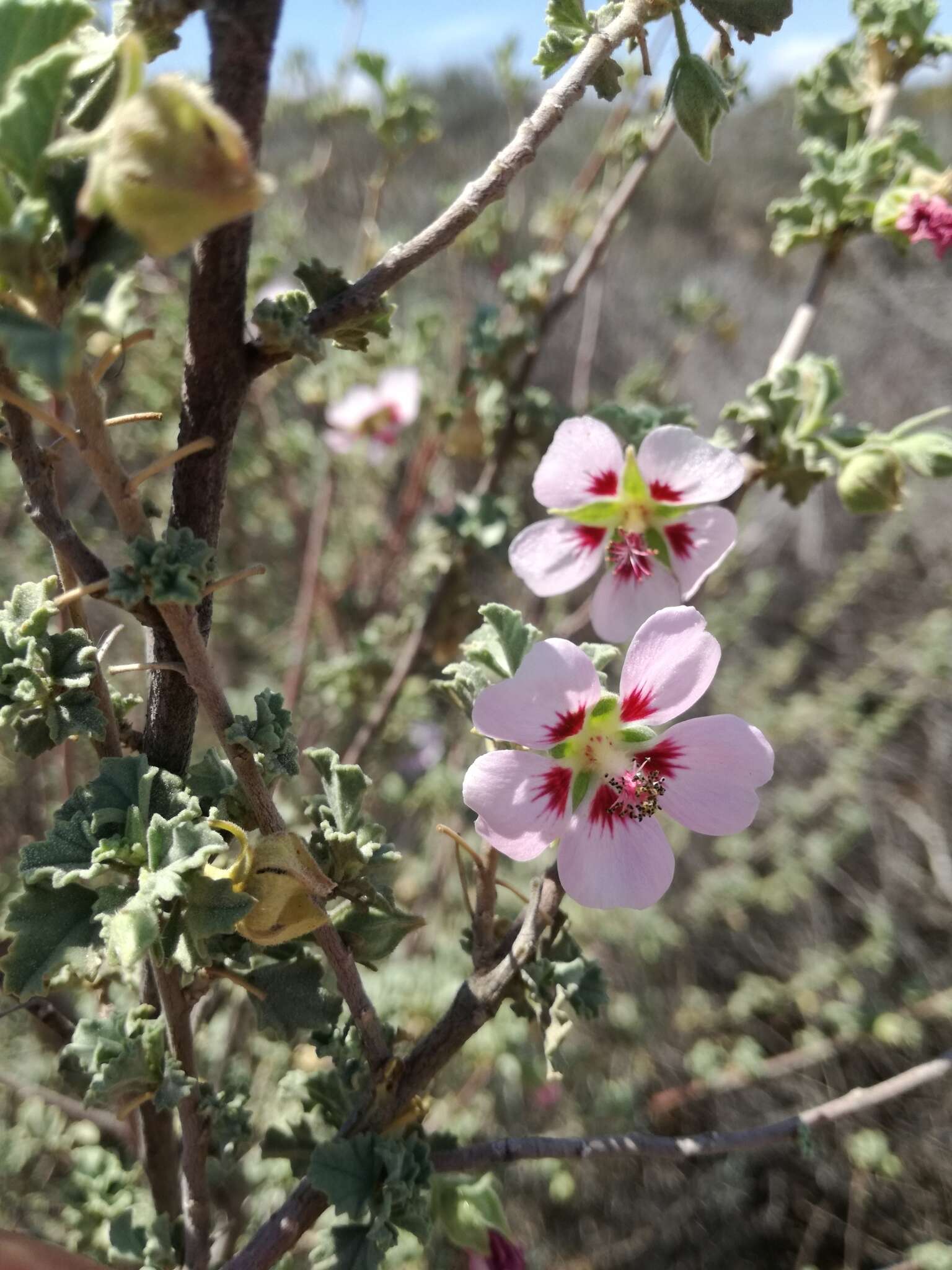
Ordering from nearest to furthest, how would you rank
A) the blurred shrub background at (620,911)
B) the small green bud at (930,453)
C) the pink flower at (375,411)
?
the small green bud at (930,453)
the blurred shrub background at (620,911)
the pink flower at (375,411)

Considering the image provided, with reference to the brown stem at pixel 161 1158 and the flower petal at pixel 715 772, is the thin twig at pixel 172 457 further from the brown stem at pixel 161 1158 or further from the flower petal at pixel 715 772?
the brown stem at pixel 161 1158

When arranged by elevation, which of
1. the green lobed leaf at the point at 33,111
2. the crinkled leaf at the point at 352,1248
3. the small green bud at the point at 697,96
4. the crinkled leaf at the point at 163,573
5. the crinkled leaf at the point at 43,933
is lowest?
the crinkled leaf at the point at 352,1248

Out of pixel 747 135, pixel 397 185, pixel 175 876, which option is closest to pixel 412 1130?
pixel 175 876

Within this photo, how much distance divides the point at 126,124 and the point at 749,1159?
2.87 m

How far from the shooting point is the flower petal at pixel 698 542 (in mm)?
1001

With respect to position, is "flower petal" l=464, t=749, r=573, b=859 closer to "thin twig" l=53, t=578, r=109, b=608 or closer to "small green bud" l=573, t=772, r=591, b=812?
"small green bud" l=573, t=772, r=591, b=812

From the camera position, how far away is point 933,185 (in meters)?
1.09

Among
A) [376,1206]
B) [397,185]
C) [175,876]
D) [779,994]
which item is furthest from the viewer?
[397,185]

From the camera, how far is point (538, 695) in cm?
76

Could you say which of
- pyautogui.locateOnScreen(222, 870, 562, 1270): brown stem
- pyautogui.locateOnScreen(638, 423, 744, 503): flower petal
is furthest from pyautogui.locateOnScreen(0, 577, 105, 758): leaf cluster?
pyautogui.locateOnScreen(638, 423, 744, 503): flower petal

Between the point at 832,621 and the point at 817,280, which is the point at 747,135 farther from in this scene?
the point at 817,280

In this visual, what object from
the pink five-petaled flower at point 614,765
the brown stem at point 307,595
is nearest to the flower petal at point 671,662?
the pink five-petaled flower at point 614,765

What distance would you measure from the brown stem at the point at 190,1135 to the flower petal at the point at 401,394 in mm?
1715

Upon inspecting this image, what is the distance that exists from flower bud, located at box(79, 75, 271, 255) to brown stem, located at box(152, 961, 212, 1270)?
22.0 inches
